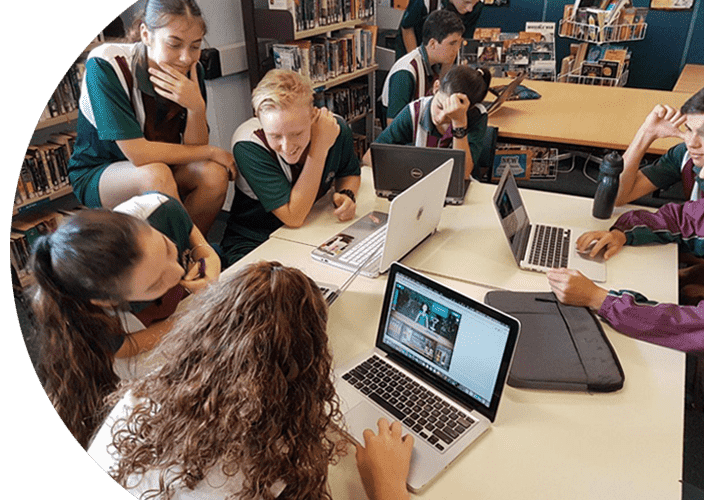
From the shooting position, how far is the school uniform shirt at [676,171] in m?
2.00

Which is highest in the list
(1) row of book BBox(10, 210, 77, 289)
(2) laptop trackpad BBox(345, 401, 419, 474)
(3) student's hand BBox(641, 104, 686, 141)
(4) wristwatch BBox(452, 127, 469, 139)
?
(3) student's hand BBox(641, 104, 686, 141)

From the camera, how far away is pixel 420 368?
1294 mm

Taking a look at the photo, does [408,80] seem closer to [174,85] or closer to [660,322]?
[174,85]

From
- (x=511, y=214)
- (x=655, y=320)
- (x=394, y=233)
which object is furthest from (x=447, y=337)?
(x=511, y=214)

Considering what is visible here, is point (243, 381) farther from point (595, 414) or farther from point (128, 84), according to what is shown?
point (128, 84)

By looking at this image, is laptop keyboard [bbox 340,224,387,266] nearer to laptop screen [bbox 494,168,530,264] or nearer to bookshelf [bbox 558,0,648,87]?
laptop screen [bbox 494,168,530,264]

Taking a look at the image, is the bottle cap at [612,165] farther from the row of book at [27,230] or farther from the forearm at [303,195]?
the row of book at [27,230]

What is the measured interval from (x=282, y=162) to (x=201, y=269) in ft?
1.80

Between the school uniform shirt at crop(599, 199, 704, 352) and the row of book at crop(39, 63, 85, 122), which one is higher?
the row of book at crop(39, 63, 85, 122)

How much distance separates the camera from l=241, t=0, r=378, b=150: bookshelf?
134 inches

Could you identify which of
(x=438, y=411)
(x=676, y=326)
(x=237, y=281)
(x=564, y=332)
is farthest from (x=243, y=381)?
(x=676, y=326)

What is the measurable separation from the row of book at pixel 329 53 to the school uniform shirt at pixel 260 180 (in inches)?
61.5

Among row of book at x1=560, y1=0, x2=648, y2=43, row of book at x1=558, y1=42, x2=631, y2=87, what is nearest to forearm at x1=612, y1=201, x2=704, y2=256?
row of book at x1=558, y1=42, x2=631, y2=87

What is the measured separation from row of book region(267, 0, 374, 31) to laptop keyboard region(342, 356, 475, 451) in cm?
271
